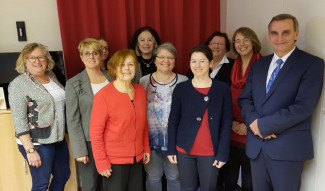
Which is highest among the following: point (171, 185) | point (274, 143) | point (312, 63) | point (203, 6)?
point (203, 6)

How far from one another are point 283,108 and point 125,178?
1117 mm

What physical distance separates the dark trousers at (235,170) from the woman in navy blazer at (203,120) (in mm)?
465

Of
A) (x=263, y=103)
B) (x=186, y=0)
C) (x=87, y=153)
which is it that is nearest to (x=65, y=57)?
(x=87, y=153)

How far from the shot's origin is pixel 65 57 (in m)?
2.53

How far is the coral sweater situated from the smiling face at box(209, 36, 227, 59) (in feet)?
3.03

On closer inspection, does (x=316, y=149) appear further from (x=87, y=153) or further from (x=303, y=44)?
(x=87, y=153)

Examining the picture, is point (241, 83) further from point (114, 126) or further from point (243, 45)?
point (114, 126)

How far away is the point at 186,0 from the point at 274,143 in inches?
72.4

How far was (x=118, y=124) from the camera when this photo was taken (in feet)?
5.51

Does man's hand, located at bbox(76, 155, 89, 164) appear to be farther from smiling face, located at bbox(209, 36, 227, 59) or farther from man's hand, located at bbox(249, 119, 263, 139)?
smiling face, located at bbox(209, 36, 227, 59)

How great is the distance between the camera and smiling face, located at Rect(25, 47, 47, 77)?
1.88m

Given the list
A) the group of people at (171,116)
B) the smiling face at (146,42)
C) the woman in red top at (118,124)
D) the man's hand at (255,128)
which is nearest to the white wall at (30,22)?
the group of people at (171,116)

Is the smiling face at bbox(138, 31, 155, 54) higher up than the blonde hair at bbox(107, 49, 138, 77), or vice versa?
the smiling face at bbox(138, 31, 155, 54)

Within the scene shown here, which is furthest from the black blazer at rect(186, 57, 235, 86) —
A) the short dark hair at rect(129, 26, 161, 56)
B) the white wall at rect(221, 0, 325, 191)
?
the short dark hair at rect(129, 26, 161, 56)
